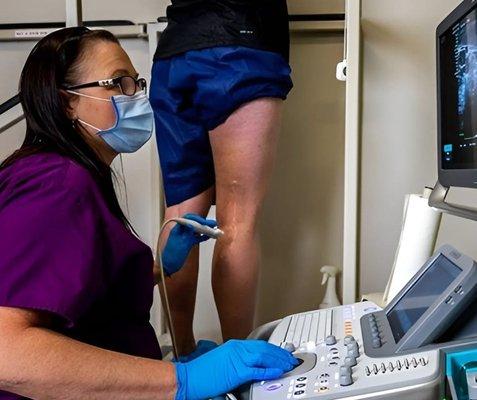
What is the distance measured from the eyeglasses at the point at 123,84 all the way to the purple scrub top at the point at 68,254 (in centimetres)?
20

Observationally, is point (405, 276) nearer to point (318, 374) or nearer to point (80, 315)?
point (318, 374)

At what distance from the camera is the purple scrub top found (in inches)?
26.4

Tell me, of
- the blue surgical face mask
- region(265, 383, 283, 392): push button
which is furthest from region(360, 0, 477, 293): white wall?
region(265, 383, 283, 392): push button

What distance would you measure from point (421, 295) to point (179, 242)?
0.50 metres

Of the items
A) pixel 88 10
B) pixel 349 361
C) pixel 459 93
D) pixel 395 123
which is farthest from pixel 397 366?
pixel 88 10

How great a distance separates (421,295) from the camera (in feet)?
2.54

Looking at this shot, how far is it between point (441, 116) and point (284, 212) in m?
0.83

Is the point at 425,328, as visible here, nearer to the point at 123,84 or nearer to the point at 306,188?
the point at 123,84

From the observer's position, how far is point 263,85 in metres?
1.15

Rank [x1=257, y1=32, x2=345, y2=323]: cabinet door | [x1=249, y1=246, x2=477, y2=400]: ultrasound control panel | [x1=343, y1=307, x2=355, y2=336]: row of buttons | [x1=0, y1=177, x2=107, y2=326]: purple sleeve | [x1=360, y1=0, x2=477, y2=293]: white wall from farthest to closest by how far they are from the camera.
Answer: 1. [x1=257, y1=32, x2=345, y2=323]: cabinet door
2. [x1=360, y1=0, x2=477, y2=293]: white wall
3. [x1=343, y1=307, x2=355, y2=336]: row of buttons
4. [x1=0, y1=177, x2=107, y2=326]: purple sleeve
5. [x1=249, y1=246, x2=477, y2=400]: ultrasound control panel

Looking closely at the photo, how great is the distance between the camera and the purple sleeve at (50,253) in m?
0.67

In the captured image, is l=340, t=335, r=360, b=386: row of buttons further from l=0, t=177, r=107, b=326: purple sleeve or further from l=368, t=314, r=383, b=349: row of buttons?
l=0, t=177, r=107, b=326: purple sleeve

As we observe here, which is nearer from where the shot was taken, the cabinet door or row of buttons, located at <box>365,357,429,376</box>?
row of buttons, located at <box>365,357,429,376</box>

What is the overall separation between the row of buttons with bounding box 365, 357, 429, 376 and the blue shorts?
2.26 ft
